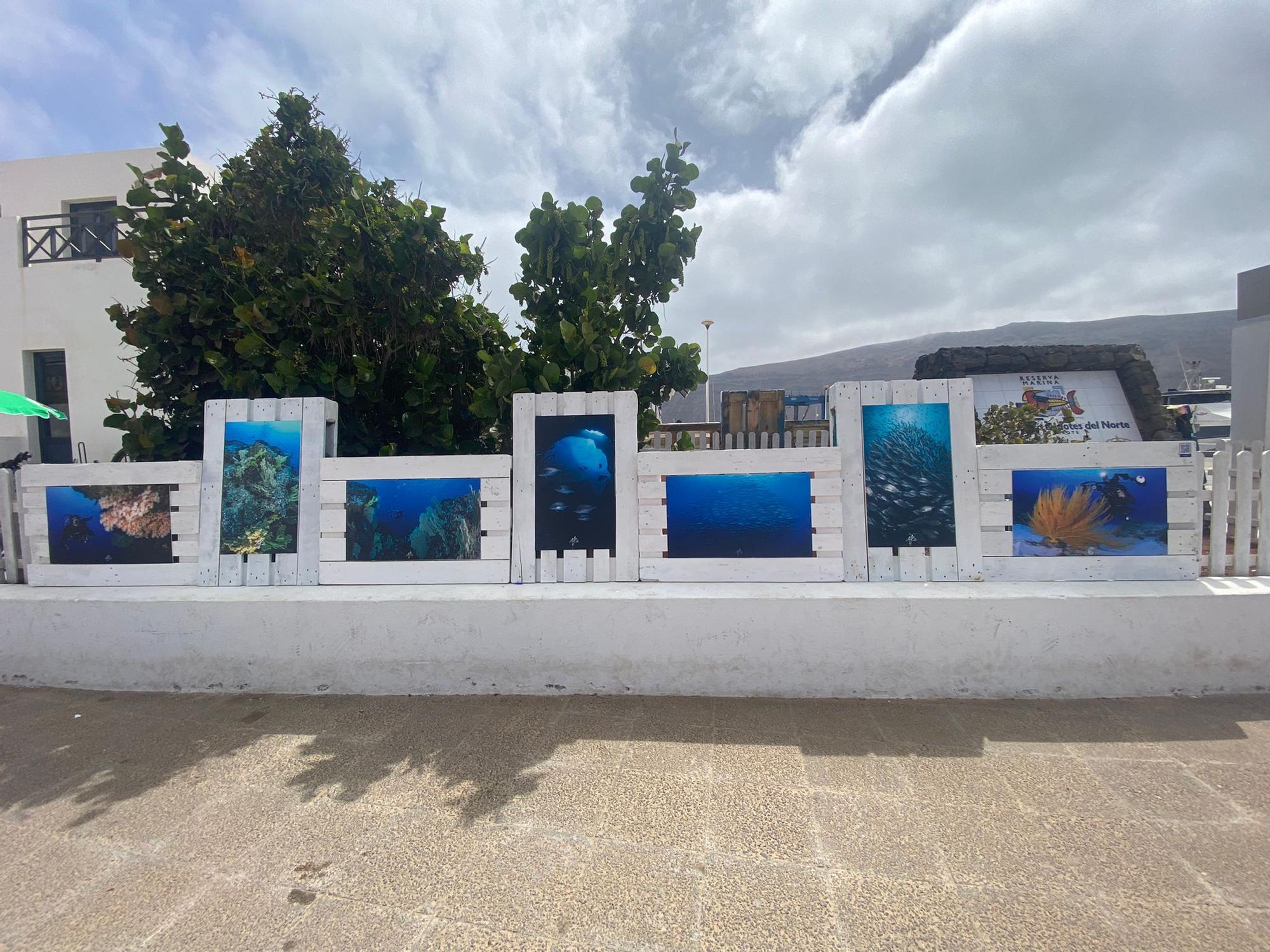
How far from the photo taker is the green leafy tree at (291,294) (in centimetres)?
507

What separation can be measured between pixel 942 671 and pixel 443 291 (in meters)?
4.97

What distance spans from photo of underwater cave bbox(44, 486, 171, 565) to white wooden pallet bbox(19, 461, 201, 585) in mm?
41

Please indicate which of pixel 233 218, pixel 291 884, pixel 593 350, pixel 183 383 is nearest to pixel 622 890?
pixel 291 884

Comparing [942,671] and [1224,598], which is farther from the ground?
[1224,598]

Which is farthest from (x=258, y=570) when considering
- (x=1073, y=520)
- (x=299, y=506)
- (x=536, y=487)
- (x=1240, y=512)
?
(x=1240, y=512)

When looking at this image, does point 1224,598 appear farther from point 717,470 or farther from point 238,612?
point 238,612

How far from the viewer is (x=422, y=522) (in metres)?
4.41

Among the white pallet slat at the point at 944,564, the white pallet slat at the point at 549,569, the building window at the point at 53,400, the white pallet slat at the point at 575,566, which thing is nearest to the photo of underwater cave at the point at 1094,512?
the white pallet slat at the point at 944,564

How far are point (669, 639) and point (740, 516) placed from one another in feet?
3.23

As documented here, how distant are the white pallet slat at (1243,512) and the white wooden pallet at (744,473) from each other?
2564mm

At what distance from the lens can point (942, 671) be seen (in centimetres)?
374

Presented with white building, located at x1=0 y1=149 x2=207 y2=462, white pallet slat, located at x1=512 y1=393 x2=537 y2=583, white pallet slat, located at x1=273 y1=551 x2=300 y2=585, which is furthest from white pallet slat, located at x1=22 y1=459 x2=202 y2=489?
white building, located at x1=0 y1=149 x2=207 y2=462

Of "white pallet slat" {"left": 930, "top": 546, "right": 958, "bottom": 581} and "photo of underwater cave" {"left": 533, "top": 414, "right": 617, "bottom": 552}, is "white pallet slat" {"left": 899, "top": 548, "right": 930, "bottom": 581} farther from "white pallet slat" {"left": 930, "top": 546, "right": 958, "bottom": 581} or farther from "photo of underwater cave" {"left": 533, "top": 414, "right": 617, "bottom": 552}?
"photo of underwater cave" {"left": 533, "top": 414, "right": 617, "bottom": 552}

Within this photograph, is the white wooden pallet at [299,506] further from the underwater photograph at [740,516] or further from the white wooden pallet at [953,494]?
the white wooden pallet at [953,494]
